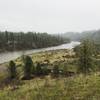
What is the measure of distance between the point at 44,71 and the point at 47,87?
135 ft

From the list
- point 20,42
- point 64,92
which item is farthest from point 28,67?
point 20,42

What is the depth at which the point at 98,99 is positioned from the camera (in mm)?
8375

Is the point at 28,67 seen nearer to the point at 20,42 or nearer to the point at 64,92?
the point at 64,92

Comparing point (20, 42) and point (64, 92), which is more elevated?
point (64, 92)

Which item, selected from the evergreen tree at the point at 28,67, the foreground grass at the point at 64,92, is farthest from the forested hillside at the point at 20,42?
the foreground grass at the point at 64,92

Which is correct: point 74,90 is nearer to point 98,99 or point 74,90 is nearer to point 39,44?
point 98,99

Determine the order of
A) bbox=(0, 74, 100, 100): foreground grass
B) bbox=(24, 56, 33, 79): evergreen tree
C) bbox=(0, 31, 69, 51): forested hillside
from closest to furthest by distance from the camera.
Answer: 1. bbox=(0, 74, 100, 100): foreground grass
2. bbox=(24, 56, 33, 79): evergreen tree
3. bbox=(0, 31, 69, 51): forested hillside

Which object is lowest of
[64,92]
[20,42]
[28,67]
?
[28,67]

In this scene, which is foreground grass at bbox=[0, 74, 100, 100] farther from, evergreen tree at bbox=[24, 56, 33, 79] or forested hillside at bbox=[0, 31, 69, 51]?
forested hillside at bbox=[0, 31, 69, 51]

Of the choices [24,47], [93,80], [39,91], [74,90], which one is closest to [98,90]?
[74,90]

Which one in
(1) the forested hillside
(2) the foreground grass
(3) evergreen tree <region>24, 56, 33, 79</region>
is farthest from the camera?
(1) the forested hillside

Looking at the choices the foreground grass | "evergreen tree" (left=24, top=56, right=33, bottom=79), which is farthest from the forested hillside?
the foreground grass

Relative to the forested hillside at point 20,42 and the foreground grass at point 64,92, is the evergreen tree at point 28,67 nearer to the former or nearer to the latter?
the foreground grass at point 64,92

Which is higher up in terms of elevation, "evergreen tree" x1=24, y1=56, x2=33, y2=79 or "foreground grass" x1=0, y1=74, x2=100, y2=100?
"foreground grass" x1=0, y1=74, x2=100, y2=100
